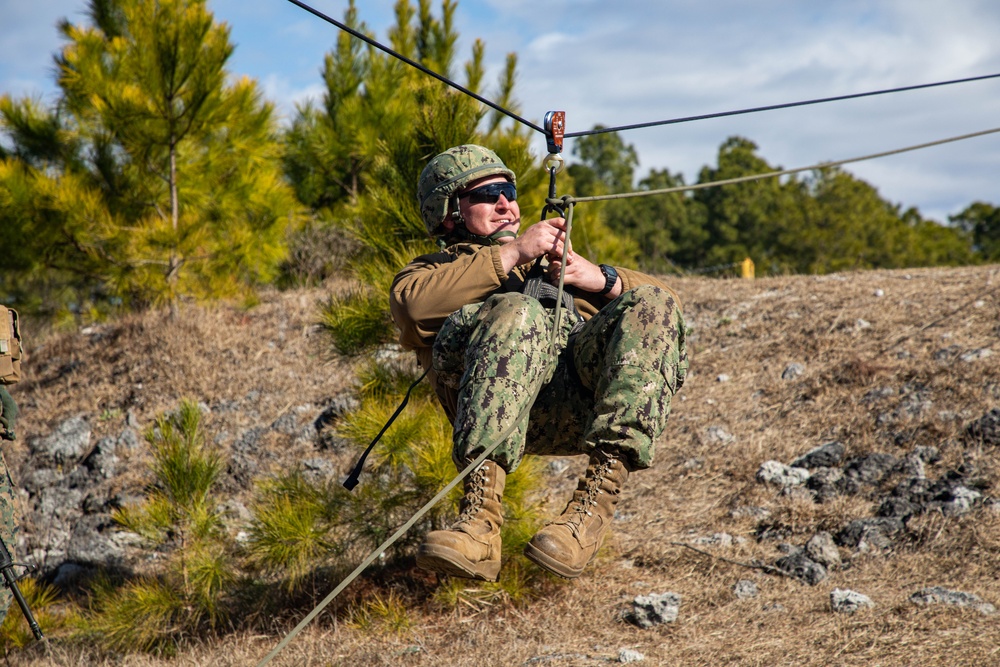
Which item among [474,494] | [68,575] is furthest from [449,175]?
[68,575]

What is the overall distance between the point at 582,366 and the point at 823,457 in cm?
287

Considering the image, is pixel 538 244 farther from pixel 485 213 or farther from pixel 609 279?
pixel 485 213

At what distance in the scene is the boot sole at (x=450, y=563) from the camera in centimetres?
221

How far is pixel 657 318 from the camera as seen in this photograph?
2.49 meters

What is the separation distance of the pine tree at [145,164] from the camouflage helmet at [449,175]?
18.7 ft

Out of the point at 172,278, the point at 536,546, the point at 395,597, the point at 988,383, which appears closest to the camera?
the point at 536,546

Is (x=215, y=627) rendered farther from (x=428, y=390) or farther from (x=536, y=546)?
(x=536, y=546)

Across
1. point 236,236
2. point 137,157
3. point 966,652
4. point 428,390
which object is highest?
point 137,157

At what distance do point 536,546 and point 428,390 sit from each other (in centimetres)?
239

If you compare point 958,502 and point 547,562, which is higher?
point 547,562

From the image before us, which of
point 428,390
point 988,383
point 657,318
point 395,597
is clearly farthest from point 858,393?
point 657,318

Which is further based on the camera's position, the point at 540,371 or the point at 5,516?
the point at 5,516

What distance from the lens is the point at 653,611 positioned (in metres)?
3.76

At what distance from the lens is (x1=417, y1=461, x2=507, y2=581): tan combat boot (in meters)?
2.23
